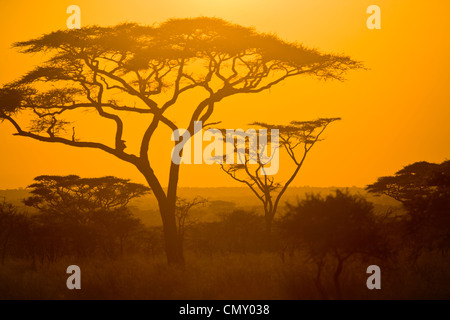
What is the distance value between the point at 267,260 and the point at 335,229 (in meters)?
7.80

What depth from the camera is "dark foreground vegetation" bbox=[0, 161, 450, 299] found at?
1678 centimetres

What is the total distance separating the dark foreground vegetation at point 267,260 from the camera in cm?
1678

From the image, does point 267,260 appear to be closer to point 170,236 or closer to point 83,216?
point 170,236

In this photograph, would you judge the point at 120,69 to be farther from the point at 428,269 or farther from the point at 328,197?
the point at 428,269

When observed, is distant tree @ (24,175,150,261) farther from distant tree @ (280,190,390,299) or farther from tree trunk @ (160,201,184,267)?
distant tree @ (280,190,390,299)

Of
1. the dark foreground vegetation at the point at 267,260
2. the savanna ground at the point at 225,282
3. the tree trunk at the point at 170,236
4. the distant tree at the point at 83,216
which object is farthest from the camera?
the distant tree at the point at 83,216

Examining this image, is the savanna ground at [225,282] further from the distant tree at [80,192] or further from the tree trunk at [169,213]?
the distant tree at [80,192]

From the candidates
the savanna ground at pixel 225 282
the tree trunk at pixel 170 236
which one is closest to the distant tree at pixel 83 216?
the tree trunk at pixel 170 236

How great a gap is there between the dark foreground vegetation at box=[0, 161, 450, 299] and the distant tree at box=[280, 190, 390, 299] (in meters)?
0.02

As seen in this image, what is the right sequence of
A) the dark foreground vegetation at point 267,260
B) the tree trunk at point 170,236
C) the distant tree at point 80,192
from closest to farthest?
1. the dark foreground vegetation at point 267,260
2. the tree trunk at point 170,236
3. the distant tree at point 80,192

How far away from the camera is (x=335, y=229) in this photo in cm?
1648

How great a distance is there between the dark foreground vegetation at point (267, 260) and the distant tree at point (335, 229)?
0.02 m

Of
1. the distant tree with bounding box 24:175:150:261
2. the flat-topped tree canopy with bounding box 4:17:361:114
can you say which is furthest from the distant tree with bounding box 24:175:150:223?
the flat-topped tree canopy with bounding box 4:17:361:114
